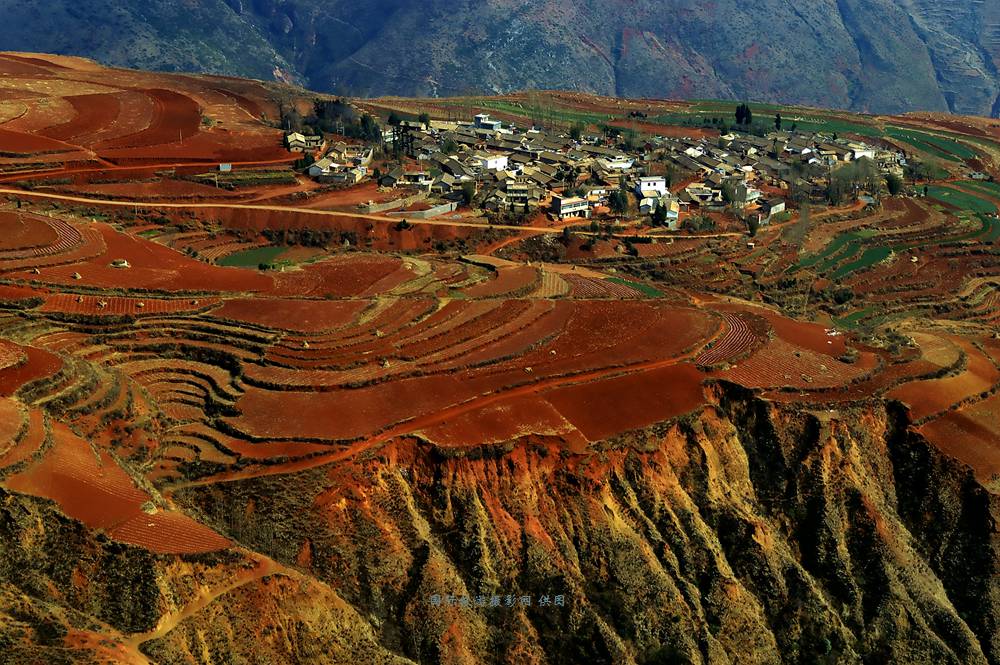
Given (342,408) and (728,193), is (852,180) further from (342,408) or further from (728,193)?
(342,408)

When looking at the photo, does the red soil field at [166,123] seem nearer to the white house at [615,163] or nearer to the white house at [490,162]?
the white house at [490,162]

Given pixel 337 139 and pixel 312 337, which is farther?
pixel 337 139

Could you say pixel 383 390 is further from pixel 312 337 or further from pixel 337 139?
pixel 337 139

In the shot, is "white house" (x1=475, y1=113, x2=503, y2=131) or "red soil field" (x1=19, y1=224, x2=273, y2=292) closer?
"red soil field" (x1=19, y1=224, x2=273, y2=292)

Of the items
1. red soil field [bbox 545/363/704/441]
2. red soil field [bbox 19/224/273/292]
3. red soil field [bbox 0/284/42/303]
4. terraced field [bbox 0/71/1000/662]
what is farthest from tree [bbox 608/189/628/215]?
red soil field [bbox 0/284/42/303]

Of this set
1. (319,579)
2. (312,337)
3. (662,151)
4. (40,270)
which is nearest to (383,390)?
(312,337)

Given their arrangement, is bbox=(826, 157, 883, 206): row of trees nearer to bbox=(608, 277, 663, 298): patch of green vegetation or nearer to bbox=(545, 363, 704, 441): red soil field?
bbox=(608, 277, 663, 298): patch of green vegetation

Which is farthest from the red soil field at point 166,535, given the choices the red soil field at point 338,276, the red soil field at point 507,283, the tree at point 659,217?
the tree at point 659,217
